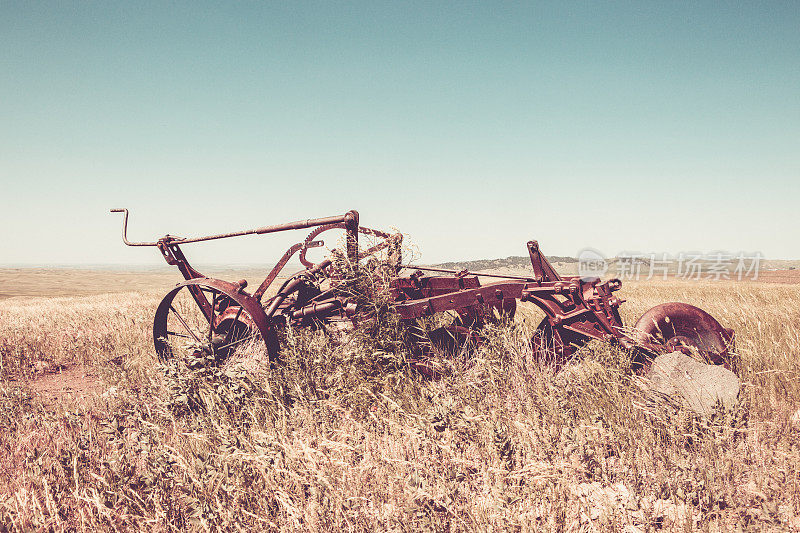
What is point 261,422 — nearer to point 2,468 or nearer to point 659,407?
point 2,468

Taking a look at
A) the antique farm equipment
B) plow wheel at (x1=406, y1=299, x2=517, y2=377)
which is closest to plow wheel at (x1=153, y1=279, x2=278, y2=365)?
the antique farm equipment

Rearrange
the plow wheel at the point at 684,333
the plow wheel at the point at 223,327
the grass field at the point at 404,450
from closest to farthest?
1. the grass field at the point at 404,450
2. the plow wheel at the point at 684,333
3. the plow wheel at the point at 223,327

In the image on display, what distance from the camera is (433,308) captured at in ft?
13.5

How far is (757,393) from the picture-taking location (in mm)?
3441

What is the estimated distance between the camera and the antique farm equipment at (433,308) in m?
3.74

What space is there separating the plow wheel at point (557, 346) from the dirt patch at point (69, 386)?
16.6ft

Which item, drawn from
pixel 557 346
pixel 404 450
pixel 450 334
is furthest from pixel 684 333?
pixel 404 450

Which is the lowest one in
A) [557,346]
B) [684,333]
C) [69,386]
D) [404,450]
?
[69,386]

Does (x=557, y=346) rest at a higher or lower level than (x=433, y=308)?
lower

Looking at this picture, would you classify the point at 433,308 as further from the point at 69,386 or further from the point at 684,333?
the point at 69,386

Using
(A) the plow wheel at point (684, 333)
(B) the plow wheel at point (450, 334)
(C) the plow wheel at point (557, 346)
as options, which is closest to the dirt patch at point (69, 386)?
(B) the plow wheel at point (450, 334)

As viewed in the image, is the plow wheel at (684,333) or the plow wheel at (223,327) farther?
the plow wheel at (223,327)

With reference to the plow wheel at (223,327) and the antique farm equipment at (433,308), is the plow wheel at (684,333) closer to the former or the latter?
the antique farm equipment at (433,308)

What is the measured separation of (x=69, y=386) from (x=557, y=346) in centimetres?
640
